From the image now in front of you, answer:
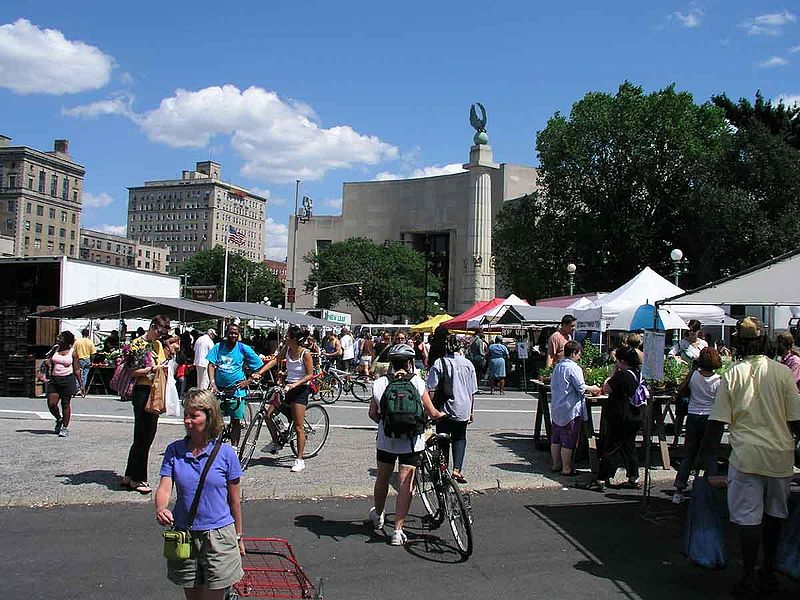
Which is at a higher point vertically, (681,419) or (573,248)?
(573,248)

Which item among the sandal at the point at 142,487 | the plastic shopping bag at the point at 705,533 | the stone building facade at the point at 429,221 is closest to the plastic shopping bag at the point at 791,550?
the plastic shopping bag at the point at 705,533

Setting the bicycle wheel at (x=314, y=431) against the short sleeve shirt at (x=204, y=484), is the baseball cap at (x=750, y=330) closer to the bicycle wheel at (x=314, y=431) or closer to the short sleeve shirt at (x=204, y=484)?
the short sleeve shirt at (x=204, y=484)

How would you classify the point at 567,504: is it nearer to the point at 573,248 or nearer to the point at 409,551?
the point at 409,551

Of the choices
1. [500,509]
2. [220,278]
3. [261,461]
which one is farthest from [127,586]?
[220,278]

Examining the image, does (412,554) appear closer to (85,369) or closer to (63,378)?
(63,378)

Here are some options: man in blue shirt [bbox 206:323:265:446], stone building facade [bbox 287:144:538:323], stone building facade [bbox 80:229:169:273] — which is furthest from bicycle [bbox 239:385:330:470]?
stone building facade [bbox 80:229:169:273]

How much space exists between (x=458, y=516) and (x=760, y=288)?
15.2 feet

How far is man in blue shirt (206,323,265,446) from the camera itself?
964 cm

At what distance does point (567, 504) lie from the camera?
8344 mm

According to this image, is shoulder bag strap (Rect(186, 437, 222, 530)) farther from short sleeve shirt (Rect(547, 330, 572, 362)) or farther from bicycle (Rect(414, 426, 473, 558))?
short sleeve shirt (Rect(547, 330, 572, 362))

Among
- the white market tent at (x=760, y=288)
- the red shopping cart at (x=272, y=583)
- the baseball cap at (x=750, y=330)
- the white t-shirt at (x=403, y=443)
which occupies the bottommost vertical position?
the red shopping cart at (x=272, y=583)

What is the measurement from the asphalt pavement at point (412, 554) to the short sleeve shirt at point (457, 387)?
1049mm

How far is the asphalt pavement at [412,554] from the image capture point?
17.9ft

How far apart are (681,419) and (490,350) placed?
12107 mm
